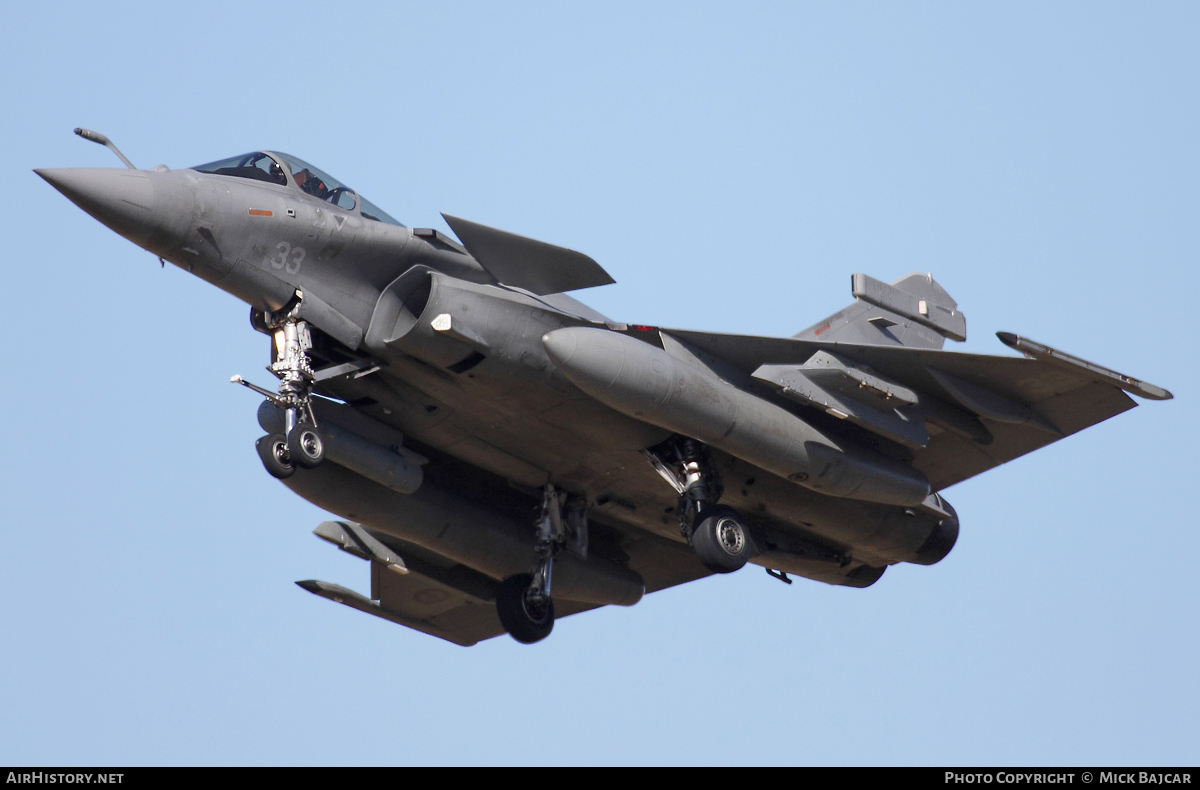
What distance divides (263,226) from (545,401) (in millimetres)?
3627

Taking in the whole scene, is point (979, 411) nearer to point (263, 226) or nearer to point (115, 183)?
point (263, 226)

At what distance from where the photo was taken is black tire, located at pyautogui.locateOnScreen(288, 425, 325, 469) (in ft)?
52.1

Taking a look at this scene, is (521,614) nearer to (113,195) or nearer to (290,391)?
(290,391)

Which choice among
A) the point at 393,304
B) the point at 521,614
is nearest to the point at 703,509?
the point at 521,614

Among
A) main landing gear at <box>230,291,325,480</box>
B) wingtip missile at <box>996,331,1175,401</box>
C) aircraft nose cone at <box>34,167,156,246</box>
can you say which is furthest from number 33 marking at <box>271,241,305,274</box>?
wingtip missile at <box>996,331,1175,401</box>

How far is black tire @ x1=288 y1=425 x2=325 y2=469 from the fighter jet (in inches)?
0.9

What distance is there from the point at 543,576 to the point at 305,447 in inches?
164

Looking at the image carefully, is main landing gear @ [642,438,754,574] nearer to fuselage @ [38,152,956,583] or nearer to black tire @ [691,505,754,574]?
black tire @ [691,505,754,574]

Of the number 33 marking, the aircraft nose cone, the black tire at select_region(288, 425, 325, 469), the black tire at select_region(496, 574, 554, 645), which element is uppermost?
the aircraft nose cone

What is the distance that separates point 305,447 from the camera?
15922 millimetres

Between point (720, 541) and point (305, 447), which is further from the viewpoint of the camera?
point (720, 541)

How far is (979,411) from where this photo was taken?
1784 centimetres

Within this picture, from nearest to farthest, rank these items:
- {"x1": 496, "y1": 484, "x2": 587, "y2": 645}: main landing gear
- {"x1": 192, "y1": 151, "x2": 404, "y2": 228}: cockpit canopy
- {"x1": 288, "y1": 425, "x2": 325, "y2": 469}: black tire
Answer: {"x1": 288, "y1": 425, "x2": 325, "y2": 469}: black tire
{"x1": 192, "y1": 151, "x2": 404, "y2": 228}: cockpit canopy
{"x1": 496, "y1": 484, "x2": 587, "y2": 645}: main landing gear

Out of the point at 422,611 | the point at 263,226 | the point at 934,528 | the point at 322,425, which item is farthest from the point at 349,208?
the point at 934,528
